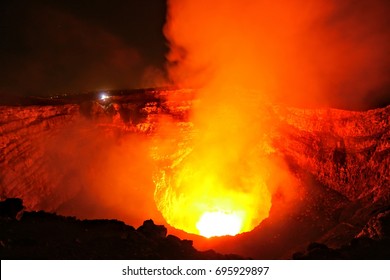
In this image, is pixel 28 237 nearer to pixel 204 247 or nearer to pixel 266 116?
pixel 204 247

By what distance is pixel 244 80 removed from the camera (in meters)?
11.6

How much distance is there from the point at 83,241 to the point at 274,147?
802 centimetres

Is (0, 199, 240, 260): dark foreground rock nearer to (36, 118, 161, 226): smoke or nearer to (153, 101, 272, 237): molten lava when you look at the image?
(36, 118, 161, 226): smoke

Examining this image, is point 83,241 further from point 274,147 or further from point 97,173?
point 274,147

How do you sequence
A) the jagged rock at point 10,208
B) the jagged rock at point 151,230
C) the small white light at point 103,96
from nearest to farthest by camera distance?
the jagged rock at point 151,230, the jagged rock at point 10,208, the small white light at point 103,96

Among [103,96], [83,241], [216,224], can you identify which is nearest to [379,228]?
[83,241]

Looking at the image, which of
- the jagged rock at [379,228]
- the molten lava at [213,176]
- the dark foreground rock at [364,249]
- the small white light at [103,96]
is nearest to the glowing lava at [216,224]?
the molten lava at [213,176]

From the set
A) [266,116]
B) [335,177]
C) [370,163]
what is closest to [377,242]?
[370,163]

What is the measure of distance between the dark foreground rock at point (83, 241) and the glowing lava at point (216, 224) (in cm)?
943

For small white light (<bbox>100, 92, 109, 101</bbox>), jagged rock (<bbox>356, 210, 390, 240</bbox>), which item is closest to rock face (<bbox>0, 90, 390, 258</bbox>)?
jagged rock (<bbox>356, 210, 390, 240</bbox>)

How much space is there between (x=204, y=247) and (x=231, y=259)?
4.09 metres

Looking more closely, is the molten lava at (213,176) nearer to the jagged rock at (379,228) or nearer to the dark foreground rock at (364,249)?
the jagged rock at (379,228)

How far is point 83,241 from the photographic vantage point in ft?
17.1

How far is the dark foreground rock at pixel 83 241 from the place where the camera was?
4824 millimetres
